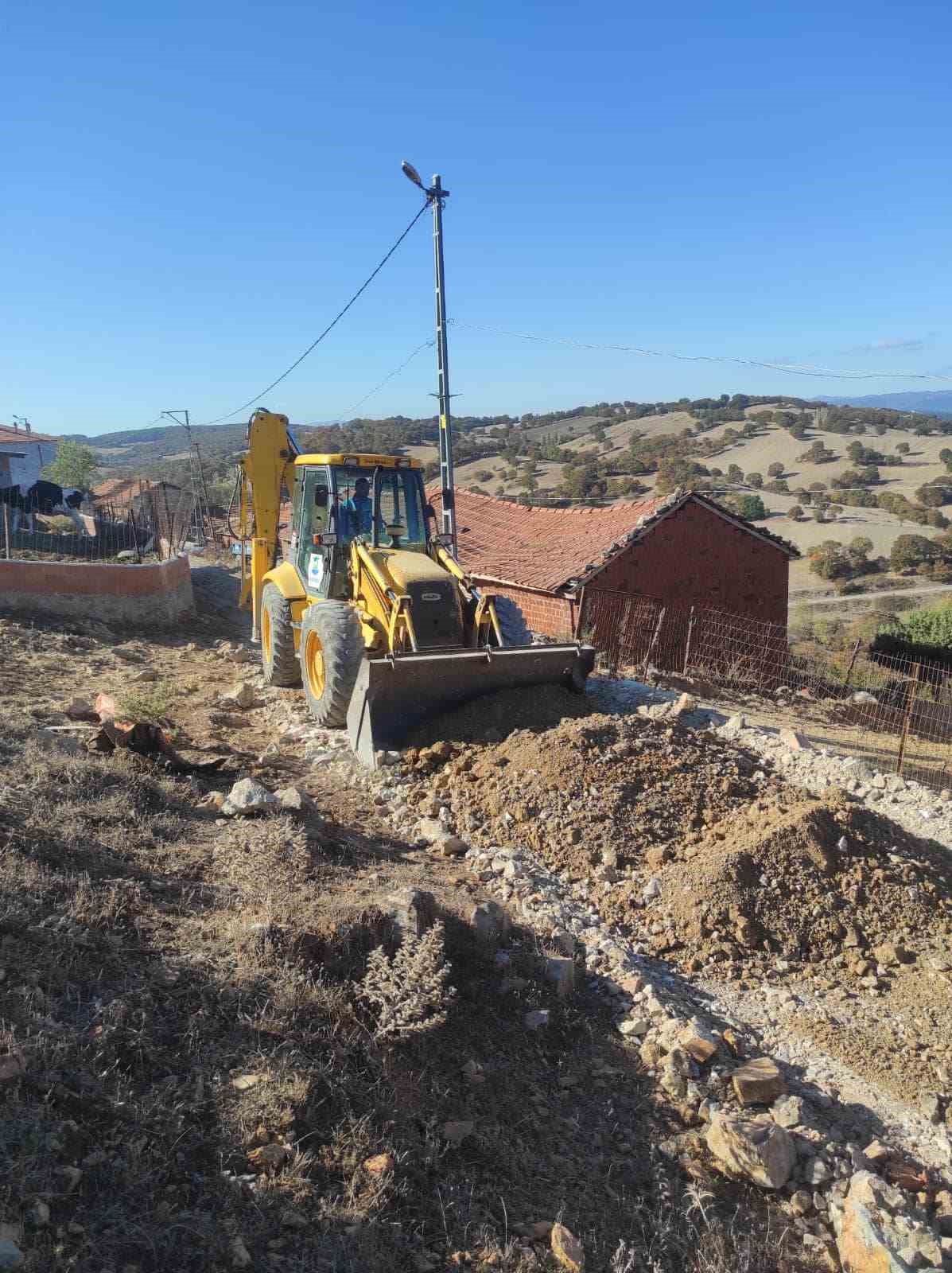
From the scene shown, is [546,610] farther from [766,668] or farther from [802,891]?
[802,891]

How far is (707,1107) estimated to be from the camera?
3.94 metres

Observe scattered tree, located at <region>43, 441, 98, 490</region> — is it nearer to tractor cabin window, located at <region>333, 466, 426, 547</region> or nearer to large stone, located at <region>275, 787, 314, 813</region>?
tractor cabin window, located at <region>333, 466, 426, 547</region>

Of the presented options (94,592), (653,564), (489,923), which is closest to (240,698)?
(94,592)

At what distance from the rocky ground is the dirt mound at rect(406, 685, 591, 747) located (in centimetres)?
39

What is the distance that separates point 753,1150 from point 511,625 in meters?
5.77

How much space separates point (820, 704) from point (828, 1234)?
12222 mm

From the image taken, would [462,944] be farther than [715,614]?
No

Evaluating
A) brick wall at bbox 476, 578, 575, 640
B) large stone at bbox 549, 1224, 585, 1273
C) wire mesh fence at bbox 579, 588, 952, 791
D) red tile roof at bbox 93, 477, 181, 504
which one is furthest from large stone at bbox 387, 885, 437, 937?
red tile roof at bbox 93, 477, 181, 504

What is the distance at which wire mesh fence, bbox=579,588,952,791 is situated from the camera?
13775mm

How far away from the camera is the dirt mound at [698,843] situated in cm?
553

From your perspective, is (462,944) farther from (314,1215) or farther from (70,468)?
(70,468)

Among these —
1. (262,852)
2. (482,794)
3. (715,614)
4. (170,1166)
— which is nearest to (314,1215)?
(170,1166)

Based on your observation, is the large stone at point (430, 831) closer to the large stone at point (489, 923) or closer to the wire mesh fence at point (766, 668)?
the large stone at point (489, 923)

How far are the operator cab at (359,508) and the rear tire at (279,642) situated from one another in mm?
728
